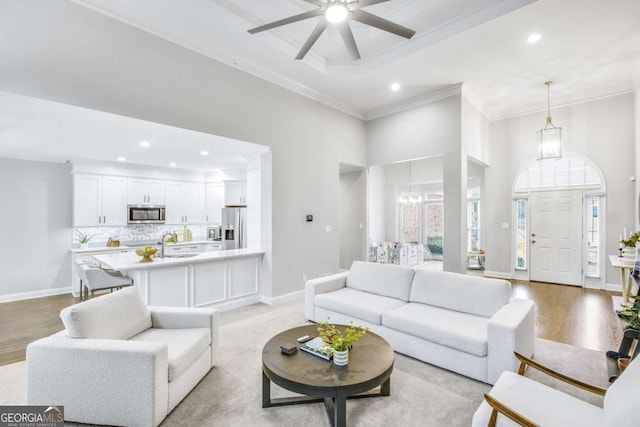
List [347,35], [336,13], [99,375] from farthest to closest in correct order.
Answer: [347,35]
[336,13]
[99,375]

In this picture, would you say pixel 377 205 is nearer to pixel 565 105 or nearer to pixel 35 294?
pixel 565 105

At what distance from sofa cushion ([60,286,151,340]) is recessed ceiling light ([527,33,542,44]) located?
206 inches

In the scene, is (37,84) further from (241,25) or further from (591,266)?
(591,266)

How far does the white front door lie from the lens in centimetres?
596

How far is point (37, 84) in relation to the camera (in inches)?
110

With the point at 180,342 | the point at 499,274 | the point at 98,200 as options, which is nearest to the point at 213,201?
the point at 98,200

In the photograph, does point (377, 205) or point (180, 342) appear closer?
point (180, 342)

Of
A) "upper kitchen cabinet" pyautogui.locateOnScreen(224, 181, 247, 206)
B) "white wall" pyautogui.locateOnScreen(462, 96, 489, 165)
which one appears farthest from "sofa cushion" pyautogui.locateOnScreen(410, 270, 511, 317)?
"upper kitchen cabinet" pyautogui.locateOnScreen(224, 181, 247, 206)

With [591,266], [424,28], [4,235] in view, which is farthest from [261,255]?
[591,266]

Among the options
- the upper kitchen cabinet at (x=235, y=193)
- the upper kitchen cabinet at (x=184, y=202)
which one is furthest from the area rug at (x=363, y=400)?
the upper kitchen cabinet at (x=184, y=202)

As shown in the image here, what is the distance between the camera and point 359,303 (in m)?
3.44

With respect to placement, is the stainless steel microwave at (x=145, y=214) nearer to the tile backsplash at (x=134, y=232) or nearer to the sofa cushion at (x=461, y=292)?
the tile backsplash at (x=134, y=232)

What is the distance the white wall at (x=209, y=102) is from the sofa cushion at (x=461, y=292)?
2.33 metres

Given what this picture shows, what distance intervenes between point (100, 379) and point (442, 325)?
106 inches
